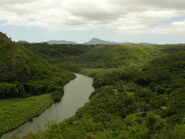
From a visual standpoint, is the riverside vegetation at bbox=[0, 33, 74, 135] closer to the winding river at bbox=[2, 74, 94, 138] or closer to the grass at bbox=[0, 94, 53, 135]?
the grass at bbox=[0, 94, 53, 135]

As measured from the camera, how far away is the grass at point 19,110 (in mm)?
63403

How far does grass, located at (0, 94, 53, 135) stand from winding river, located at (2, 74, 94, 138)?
4.98 feet

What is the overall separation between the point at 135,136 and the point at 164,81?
A: 5272 centimetres

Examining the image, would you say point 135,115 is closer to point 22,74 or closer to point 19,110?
point 19,110

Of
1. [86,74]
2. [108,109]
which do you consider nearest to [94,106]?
[108,109]

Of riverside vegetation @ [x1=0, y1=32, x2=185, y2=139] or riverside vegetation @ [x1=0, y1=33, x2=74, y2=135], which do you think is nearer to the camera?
riverside vegetation @ [x1=0, y1=32, x2=185, y2=139]

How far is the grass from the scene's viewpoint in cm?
6340

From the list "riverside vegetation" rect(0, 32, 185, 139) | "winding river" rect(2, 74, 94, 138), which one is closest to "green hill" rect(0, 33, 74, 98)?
"winding river" rect(2, 74, 94, 138)

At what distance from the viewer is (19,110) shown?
240 ft

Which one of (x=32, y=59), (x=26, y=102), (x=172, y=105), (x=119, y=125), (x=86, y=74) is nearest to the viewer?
(x=119, y=125)

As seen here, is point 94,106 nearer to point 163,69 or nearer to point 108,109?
point 108,109

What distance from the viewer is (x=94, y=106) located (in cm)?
6962

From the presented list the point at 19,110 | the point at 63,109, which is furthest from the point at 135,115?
the point at 19,110

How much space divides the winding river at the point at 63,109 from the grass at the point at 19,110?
152 centimetres
